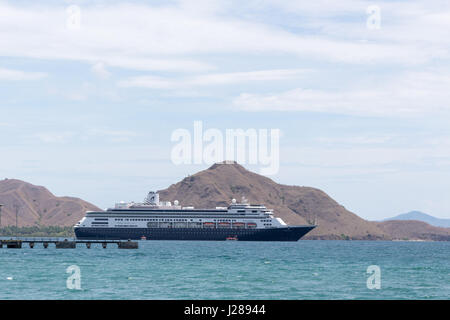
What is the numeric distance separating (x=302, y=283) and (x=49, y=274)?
2612cm

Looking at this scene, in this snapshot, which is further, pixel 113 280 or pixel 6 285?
pixel 113 280
